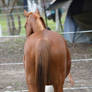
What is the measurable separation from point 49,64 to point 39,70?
147 millimetres

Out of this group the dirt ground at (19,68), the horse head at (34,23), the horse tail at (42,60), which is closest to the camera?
the horse tail at (42,60)

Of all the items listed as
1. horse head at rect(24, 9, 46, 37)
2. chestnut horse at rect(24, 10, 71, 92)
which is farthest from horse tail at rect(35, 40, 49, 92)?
horse head at rect(24, 9, 46, 37)

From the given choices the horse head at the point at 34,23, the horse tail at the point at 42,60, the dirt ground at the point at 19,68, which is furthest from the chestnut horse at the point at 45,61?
the dirt ground at the point at 19,68

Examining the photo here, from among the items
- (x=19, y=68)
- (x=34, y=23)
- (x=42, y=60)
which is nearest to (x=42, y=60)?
(x=42, y=60)

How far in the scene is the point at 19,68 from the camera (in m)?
5.84

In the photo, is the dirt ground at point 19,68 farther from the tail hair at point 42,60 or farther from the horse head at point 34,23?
the tail hair at point 42,60

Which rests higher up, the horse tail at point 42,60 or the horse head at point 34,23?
the horse head at point 34,23

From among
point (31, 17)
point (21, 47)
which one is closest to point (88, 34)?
point (21, 47)

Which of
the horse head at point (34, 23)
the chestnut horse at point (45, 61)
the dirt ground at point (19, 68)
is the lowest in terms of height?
the dirt ground at point (19, 68)

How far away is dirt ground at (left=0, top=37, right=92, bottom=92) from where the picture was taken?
460cm

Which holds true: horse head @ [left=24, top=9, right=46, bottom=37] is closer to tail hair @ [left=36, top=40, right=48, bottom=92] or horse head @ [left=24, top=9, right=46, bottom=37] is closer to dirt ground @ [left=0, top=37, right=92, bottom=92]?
tail hair @ [left=36, top=40, right=48, bottom=92]

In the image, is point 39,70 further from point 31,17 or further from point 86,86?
point 86,86

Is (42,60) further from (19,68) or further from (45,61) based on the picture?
(19,68)

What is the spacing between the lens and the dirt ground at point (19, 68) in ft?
15.1
